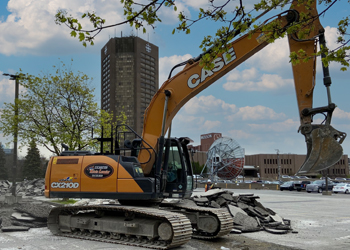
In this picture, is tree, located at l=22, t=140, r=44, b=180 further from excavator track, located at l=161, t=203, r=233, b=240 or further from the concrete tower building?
the concrete tower building

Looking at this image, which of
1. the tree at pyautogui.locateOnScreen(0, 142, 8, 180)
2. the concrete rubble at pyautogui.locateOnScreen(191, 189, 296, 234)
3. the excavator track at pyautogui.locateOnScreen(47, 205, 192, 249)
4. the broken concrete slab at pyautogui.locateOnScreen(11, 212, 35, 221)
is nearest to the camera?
the excavator track at pyautogui.locateOnScreen(47, 205, 192, 249)

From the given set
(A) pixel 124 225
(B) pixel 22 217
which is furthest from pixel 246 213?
(B) pixel 22 217

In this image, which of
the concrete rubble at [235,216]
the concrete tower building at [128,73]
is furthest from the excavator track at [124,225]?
the concrete tower building at [128,73]

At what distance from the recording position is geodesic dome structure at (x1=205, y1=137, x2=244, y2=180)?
5191cm

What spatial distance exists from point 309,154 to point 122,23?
4692mm

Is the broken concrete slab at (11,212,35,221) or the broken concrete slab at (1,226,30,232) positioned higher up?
the broken concrete slab at (11,212,35,221)

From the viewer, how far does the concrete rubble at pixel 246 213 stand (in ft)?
38.8

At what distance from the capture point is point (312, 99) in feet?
28.7

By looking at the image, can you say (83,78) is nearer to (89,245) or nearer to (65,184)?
(65,184)

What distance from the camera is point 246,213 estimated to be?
12.5m

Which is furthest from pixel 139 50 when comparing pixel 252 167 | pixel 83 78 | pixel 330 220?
pixel 330 220

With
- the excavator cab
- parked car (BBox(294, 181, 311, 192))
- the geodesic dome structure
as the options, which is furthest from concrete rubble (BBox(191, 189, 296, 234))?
the geodesic dome structure

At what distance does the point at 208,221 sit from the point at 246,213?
2830mm

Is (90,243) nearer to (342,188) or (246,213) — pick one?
(246,213)
